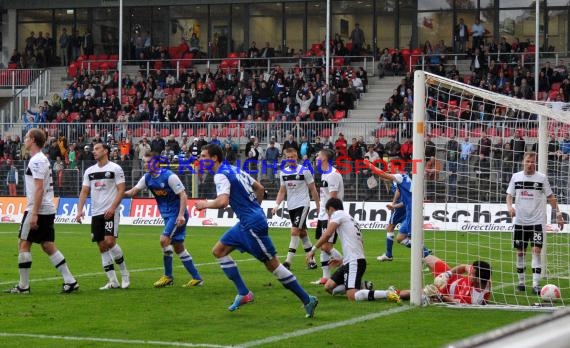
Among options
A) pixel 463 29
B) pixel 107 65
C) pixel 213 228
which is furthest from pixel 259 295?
pixel 107 65

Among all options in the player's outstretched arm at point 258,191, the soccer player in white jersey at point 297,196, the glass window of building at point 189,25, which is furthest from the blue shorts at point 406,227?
the glass window of building at point 189,25

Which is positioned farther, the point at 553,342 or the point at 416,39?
the point at 416,39

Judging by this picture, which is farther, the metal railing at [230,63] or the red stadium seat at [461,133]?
the metal railing at [230,63]

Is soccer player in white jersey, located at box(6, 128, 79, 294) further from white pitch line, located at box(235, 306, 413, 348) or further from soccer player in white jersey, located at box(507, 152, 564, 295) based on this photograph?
soccer player in white jersey, located at box(507, 152, 564, 295)

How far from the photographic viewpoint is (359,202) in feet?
98.0

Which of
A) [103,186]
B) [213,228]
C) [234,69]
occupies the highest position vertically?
[234,69]

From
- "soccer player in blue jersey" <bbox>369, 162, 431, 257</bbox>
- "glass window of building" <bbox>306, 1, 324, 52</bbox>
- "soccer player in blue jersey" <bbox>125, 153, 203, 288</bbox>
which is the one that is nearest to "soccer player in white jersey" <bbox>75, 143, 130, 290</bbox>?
"soccer player in blue jersey" <bbox>125, 153, 203, 288</bbox>

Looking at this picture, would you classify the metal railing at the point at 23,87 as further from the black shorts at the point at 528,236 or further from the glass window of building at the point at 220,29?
the black shorts at the point at 528,236

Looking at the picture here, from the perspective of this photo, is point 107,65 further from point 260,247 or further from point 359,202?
point 260,247

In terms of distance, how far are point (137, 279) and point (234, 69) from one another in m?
29.8

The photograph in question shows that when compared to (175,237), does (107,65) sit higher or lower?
higher

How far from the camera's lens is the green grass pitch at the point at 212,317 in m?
8.64

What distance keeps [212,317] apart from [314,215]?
19.0m

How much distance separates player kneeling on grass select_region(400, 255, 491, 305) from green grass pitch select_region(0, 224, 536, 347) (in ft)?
1.77
